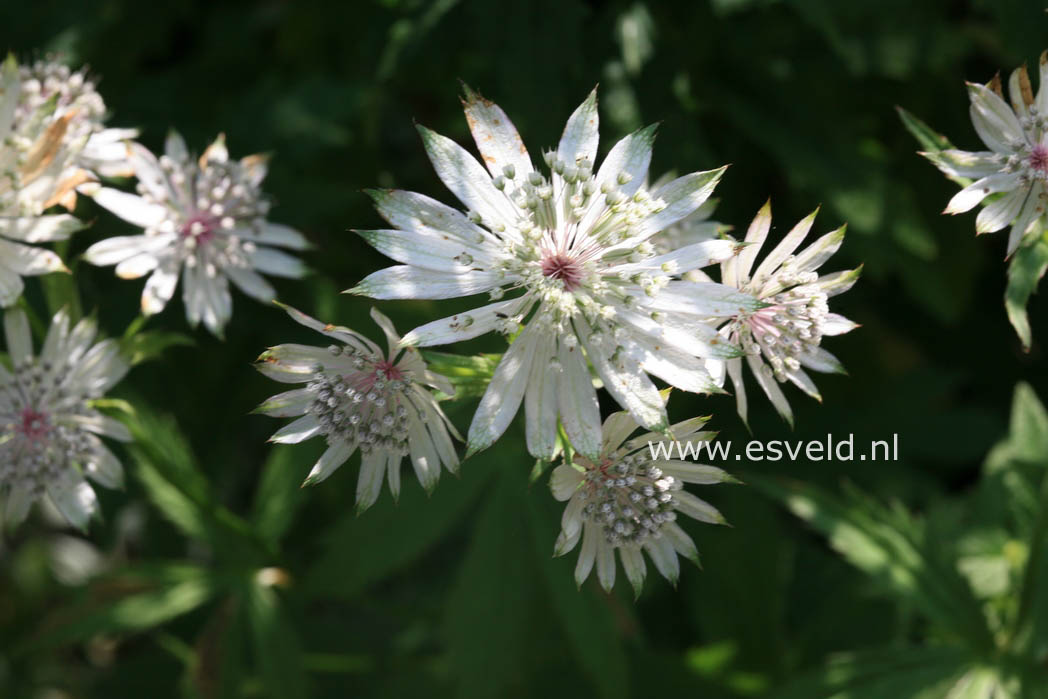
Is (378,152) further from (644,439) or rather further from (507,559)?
(644,439)

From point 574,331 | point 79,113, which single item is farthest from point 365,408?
point 79,113

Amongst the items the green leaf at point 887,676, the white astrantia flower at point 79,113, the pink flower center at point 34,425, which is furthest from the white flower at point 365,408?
the green leaf at point 887,676

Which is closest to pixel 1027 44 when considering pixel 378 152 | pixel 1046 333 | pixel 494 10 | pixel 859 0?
pixel 859 0

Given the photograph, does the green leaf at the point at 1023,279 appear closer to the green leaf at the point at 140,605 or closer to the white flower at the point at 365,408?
the white flower at the point at 365,408

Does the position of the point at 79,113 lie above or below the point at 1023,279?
above

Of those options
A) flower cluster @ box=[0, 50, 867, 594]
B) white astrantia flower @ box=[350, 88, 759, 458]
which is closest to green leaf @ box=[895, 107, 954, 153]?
flower cluster @ box=[0, 50, 867, 594]

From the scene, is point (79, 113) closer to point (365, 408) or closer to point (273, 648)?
point (365, 408)
